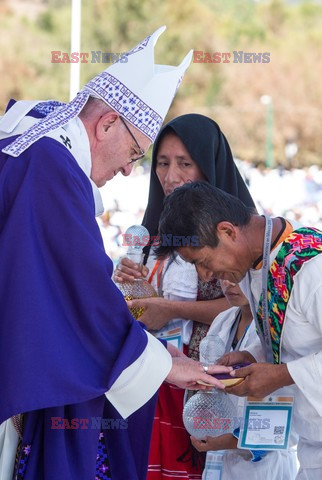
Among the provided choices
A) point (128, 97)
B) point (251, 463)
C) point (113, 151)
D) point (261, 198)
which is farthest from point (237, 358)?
point (261, 198)

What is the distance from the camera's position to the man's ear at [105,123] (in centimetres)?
295

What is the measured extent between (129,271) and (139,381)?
967 mm

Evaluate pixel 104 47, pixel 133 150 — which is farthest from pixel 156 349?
pixel 104 47

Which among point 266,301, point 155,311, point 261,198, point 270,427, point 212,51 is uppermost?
point 212,51

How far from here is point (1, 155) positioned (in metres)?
2.77

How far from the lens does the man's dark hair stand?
2.84 meters

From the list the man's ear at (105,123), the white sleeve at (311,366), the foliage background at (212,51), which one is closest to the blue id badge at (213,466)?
the white sleeve at (311,366)

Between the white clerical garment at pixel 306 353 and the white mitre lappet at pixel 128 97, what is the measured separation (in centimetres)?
71

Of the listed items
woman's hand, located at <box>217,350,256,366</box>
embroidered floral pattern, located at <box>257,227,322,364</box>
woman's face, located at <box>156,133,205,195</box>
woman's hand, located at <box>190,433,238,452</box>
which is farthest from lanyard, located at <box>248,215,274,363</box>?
woman's face, located at <box>156,133,205,195</box>

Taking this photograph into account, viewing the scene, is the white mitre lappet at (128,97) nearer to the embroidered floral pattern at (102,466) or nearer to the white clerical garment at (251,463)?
the white clerical garment at (251,463)

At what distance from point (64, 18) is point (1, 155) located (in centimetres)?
3230

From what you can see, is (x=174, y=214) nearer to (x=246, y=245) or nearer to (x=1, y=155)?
(x=246, y=245)

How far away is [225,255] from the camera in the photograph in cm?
288

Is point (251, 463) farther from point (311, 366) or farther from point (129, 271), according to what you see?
point (129, 271)
